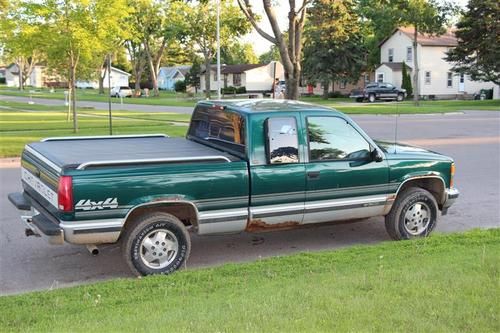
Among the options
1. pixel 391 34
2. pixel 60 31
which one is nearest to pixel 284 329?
pixel 60 31

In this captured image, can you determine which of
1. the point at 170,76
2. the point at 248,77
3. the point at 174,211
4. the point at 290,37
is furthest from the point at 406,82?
the point at 170,76

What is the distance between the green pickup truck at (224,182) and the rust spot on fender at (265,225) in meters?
0.01

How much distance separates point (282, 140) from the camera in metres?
6.26

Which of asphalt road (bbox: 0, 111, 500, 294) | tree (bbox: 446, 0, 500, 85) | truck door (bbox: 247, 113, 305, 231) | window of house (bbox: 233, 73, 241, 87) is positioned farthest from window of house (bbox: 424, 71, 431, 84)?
truck door (bbox: 247, 113, 305, 231)

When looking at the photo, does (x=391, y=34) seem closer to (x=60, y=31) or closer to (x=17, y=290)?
(x=60, y=31)

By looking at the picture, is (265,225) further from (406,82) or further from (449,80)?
(449,80)

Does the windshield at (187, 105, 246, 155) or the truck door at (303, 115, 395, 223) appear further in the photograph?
the truck door at (303, 115, 395, 223)

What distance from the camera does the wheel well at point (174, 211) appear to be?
18.6 ft

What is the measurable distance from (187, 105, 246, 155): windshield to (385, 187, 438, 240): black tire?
2.15 meters

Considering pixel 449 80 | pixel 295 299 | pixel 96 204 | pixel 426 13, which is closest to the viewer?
pixel 295 299

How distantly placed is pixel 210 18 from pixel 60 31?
40743mm

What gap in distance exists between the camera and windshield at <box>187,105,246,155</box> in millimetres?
6301

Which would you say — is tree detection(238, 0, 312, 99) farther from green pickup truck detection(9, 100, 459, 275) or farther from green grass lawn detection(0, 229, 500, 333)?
green grass lawn detection(0, 229, 500, 333)

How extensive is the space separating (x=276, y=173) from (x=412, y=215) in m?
2.03
